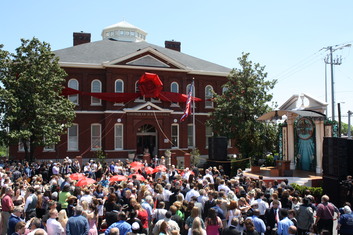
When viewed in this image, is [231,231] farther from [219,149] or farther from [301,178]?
[219,149]

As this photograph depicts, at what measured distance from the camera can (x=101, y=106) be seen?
3328 cm

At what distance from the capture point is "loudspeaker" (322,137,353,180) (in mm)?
15469

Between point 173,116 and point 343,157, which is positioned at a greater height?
point 173,116

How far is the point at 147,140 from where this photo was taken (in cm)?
3469

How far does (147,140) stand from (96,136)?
5109 millimetres

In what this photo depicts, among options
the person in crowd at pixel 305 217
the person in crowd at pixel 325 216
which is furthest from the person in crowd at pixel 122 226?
the person in crowd at pixel 325 216

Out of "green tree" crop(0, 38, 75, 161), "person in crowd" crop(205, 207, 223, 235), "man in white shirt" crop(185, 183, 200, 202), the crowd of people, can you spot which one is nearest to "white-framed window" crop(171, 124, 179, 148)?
"green tree" crop(0, 38, 75, 161)

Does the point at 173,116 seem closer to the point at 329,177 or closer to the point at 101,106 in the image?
the point at 101,106

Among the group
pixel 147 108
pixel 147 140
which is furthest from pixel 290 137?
pixel 147 140

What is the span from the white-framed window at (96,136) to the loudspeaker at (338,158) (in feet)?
72.3

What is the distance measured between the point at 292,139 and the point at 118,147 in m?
16.4

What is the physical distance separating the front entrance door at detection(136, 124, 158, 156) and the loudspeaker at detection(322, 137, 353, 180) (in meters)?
20.2

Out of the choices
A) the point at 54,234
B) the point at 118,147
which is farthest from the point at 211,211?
the point at 118,147

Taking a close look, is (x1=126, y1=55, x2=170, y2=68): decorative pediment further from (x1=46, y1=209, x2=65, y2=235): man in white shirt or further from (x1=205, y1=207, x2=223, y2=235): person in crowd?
(x1=205, y1=207, x2=223, y2=235): person in crowd
